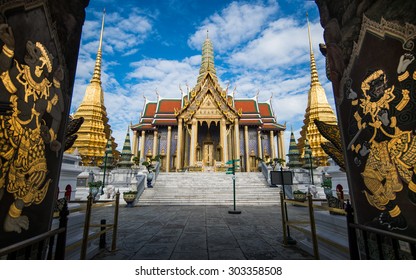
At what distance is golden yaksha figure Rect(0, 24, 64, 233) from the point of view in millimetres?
1847

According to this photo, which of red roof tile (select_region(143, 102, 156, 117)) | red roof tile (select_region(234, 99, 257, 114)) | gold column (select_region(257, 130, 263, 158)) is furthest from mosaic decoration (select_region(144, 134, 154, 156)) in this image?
gold column (select_region(257, 130, 263, 158))

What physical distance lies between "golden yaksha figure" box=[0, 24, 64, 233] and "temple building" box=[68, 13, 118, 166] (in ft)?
65.8

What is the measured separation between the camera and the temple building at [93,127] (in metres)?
20.3

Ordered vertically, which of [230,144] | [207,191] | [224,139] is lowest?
[207,191]

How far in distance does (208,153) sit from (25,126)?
2118 cm

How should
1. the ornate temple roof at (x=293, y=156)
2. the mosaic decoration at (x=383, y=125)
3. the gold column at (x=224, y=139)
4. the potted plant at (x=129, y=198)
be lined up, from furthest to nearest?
1. the gold column at (x=224, y=139)
2. the ornate temple roof at (x=293, y=156)
3. the potted plant at (x=129, y=198)
4. the mosaic decoration at (x=383, y=125)

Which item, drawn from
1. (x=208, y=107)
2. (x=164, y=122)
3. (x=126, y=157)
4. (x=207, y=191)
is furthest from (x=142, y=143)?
(x=207, y=191)

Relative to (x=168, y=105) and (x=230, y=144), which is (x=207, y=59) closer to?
(x=168, y=105)

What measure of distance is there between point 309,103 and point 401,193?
26.3 m

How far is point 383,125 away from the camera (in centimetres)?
226

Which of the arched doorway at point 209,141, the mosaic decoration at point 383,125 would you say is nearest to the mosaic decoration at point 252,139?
the arched doorway at point 209,141

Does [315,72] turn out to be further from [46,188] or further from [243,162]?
[46,188]

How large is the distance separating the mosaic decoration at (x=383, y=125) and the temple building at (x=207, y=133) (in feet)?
58.3

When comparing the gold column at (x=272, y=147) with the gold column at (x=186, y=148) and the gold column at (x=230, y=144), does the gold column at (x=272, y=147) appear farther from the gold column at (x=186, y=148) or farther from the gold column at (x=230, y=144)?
the gold column at (x=186, y=148)
